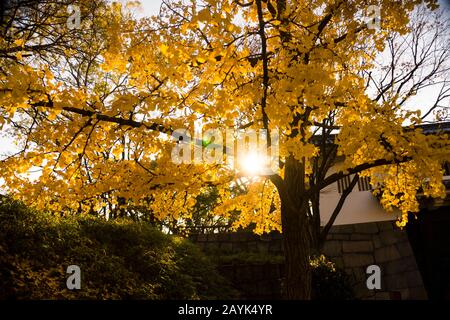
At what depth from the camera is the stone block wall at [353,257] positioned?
451 inches

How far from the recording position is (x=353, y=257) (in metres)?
13.6

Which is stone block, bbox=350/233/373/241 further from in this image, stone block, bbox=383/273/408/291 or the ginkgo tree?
the ginkgo tree

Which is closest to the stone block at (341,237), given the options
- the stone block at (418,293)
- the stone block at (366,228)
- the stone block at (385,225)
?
the stone block at (366,228)

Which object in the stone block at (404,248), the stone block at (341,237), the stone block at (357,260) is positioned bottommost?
the stone block at (357,260)

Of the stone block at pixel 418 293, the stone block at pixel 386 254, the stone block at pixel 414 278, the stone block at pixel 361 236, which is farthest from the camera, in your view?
the stone block at pixel 361 236

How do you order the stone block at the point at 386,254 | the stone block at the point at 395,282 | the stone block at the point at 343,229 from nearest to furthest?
the stone block at the point at 395,282 < the stone block at the point at 386,254 < the stone block at the point at 343,229

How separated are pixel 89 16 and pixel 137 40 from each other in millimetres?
4906

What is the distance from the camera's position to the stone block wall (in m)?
11.5

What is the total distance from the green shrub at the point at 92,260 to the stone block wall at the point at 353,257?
1.71 m

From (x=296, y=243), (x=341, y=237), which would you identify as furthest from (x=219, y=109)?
(x=341, y=237)

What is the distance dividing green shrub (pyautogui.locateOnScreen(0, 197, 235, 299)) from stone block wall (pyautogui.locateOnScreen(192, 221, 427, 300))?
1.71 meters

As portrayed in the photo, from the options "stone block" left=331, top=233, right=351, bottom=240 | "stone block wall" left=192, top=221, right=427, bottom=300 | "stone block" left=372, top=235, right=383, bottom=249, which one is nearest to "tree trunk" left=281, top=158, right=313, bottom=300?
"stone block wall" left=192, top=221, right=427, bottom=300

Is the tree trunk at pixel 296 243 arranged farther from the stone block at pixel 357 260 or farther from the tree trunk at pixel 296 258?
the stone block at pixel 357 260
